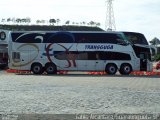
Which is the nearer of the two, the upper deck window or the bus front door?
the upper deck window

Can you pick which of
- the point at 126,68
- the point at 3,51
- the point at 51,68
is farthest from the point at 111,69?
the point at 3,51

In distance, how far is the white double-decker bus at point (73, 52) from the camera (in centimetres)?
3638

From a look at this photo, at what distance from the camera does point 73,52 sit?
121 feet

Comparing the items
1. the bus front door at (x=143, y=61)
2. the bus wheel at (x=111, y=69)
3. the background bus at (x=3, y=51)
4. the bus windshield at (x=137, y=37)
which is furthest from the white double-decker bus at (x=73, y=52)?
the background bus at (x=3, y=51)

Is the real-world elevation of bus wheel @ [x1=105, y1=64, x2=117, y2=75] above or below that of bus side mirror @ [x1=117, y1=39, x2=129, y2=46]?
below

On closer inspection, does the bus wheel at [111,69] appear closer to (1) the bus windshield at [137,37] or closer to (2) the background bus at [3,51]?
(1) the bus windshield at [137,37]

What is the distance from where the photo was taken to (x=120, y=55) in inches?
1431

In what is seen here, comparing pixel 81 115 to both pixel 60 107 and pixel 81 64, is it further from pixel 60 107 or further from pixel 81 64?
pixel 81 64

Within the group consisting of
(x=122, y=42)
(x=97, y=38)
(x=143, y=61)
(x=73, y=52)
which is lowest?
(x=143, y=61)

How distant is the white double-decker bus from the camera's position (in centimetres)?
3638

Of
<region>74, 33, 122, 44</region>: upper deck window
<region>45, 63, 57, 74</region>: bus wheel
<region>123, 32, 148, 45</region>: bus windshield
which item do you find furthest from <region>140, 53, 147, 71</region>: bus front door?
<region>45, 63, 57, 74</region>: bus wheel

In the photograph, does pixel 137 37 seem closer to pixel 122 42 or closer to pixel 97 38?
pixel 122 42

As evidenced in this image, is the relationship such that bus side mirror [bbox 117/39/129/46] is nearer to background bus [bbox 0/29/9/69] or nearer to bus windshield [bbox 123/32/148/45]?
bus windshield [bbox 123/32/148/45]

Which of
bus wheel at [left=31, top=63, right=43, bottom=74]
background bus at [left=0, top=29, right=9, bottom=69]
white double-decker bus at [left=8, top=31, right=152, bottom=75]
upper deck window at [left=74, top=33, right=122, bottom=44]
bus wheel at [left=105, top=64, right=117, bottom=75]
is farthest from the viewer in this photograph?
background bus at [left=0, top=29, right=9, bottom=69]
